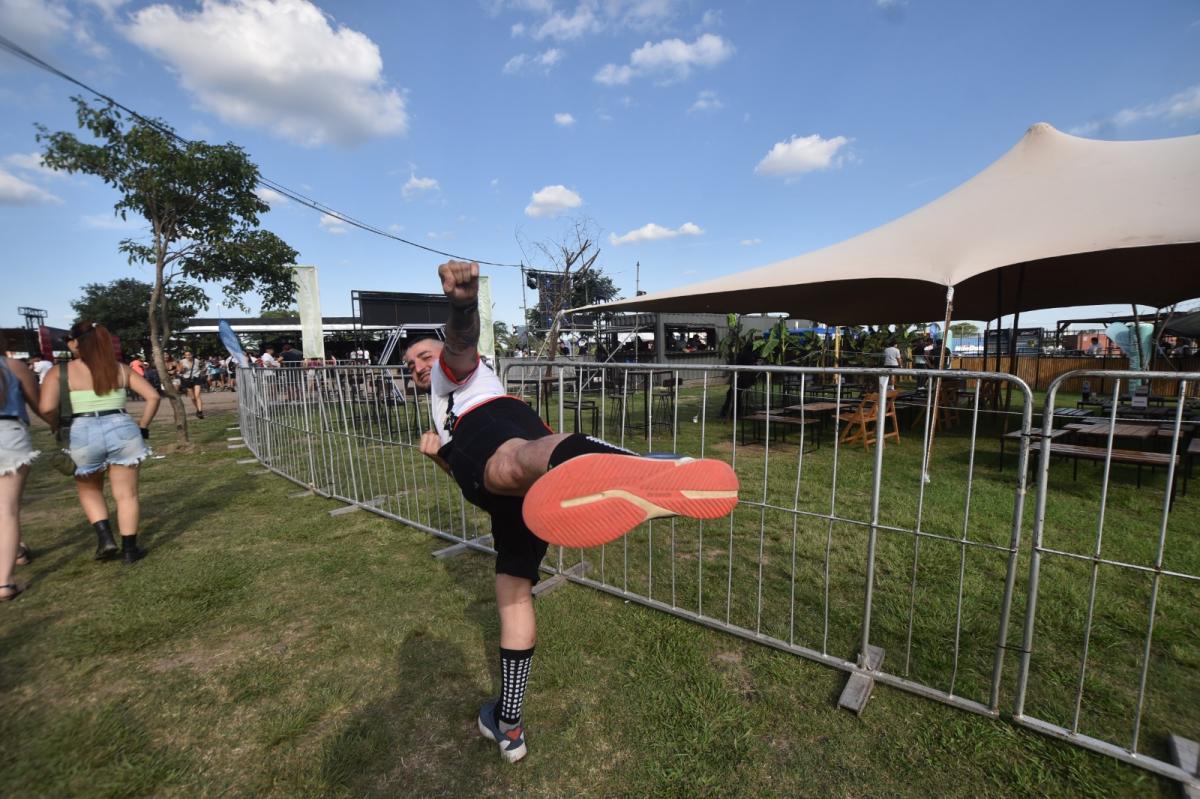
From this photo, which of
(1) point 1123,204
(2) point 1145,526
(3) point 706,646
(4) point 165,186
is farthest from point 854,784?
(4) point 165,186

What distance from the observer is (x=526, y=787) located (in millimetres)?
1817

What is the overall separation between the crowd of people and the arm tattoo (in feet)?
9.32

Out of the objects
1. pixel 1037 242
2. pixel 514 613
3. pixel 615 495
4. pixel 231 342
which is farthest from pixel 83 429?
pixel 1037 242

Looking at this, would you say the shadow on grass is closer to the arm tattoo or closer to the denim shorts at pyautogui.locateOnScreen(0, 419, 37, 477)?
the arm tattoo

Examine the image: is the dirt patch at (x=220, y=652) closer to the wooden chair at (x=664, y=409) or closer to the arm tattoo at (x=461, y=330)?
the arm tattoo at (x=461, y=330)

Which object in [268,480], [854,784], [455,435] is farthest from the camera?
[268,480]

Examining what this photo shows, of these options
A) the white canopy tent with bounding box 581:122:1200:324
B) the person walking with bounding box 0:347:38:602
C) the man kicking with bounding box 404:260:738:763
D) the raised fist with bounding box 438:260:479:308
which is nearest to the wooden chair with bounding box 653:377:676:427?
the white canopy tent with bounding box 581:122:1200:324

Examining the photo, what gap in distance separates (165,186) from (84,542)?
5802 millimetres

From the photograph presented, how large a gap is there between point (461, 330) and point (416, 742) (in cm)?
170

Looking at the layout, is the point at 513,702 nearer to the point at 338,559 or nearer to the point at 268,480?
the point at 338,559

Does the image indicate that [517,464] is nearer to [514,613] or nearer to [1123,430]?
[514,613]

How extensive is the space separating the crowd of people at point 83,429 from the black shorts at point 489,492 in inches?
116

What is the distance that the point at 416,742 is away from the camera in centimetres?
205

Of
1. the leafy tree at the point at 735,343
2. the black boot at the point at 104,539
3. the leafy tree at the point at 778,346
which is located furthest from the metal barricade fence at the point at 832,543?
the leafy tree at the point at 735,343
